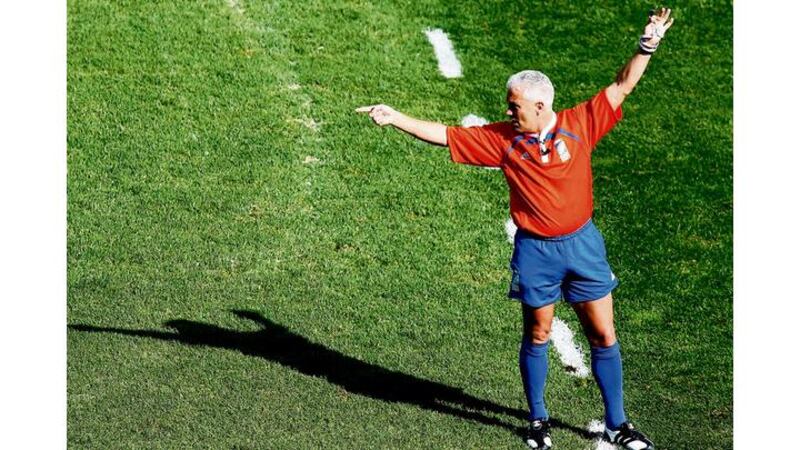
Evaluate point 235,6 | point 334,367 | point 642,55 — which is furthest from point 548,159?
point 235,6

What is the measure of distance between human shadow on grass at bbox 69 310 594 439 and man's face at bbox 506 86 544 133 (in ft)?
6.95

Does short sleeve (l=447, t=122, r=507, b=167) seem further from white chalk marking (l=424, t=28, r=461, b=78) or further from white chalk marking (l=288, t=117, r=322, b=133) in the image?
white chalk marking (l=424, t=28, r=461, b=78)

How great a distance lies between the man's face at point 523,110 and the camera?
29.8 ft

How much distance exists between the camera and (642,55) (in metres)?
9.09

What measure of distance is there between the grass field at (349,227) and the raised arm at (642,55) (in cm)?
229

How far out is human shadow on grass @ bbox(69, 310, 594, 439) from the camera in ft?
34.2

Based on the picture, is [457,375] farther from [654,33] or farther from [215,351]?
[654,33]

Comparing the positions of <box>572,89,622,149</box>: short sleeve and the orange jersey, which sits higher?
<box>572,89,622,149</box>: short sleeve

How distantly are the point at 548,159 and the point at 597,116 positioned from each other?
397 millimetres

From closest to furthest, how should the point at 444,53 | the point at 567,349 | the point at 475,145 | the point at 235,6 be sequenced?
1. the point at 475,145
2. the point at 567,349
3. the point at 444,53
4. the point at 235,6

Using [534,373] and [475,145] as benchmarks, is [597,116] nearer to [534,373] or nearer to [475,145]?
[475,145]

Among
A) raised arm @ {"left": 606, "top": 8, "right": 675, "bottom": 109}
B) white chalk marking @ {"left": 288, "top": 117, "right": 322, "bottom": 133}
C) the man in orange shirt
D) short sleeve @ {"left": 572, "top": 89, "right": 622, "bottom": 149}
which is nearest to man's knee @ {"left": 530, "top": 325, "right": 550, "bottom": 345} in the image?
the man in orange shirt

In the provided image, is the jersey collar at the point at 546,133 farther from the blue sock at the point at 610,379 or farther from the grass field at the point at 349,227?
the grass field at the point at 349,227

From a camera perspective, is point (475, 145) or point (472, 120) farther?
point (472, 120)
